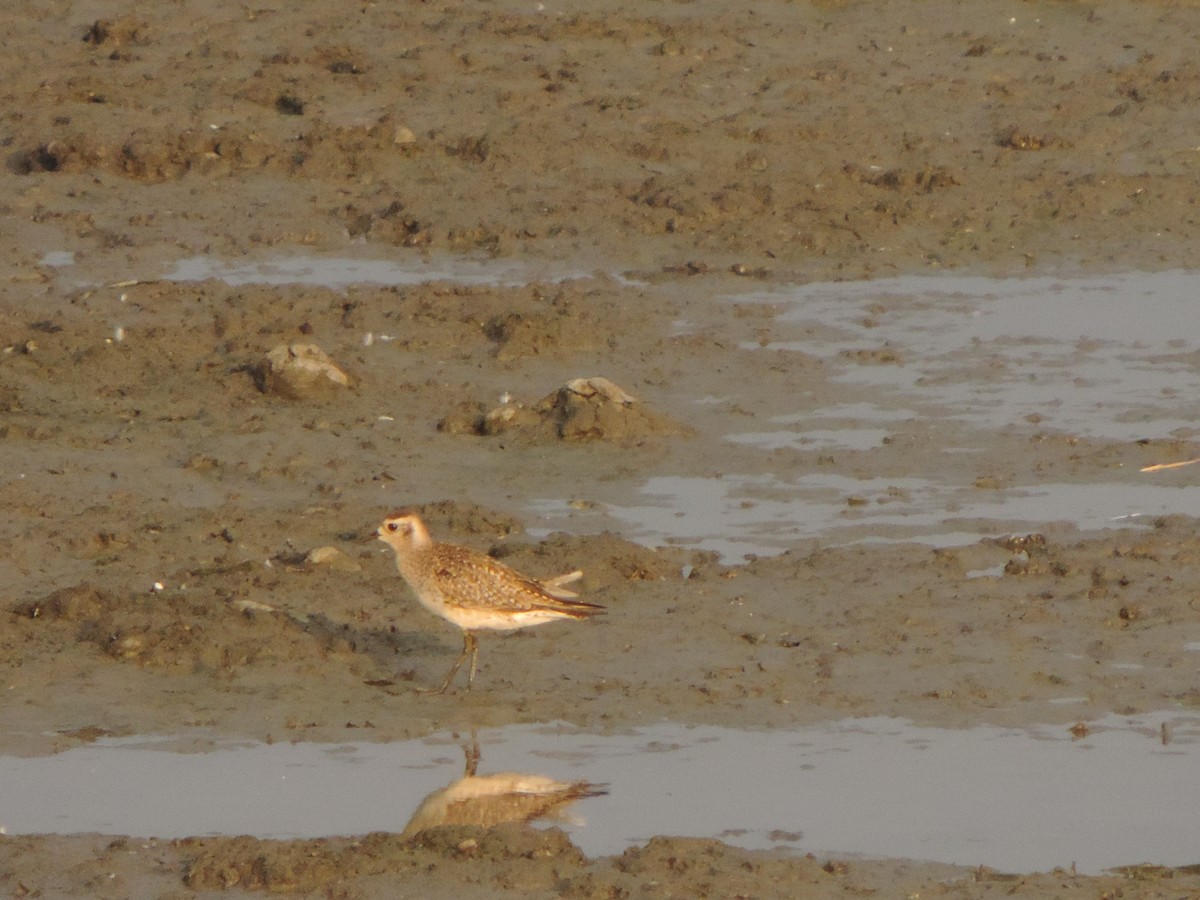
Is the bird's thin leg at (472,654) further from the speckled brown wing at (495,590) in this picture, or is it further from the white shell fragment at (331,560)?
the white shell fragment at (331,560)

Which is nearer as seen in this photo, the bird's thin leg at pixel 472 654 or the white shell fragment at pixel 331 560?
the bird's thin leg at pixel 472 654

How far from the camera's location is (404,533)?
9133 mm

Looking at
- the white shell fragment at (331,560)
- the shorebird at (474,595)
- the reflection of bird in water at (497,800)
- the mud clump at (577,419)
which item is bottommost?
the white shell fragment at (331,560)

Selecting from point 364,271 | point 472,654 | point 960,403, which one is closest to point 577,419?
point 960,403

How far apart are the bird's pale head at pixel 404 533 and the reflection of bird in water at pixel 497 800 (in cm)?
125

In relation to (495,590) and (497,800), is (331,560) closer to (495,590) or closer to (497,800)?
(495,590)

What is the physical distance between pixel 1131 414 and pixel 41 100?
8.22 metres

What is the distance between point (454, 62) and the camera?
16969 millimetres

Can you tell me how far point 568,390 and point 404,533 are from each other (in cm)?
253

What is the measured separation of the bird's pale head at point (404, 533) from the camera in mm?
9094

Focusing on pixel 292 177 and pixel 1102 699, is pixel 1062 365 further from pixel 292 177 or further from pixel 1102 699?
pixel 292 177

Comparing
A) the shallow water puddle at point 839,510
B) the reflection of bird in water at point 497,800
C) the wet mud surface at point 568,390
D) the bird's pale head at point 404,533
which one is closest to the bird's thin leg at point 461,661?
the wet mud surface at point 568,390

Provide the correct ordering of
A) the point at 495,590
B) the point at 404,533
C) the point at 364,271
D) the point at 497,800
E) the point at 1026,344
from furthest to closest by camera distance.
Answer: the point at 364,271 < the point at 1026,344 < the point at 404,533 < the point at 495,590 < the point at 497,800

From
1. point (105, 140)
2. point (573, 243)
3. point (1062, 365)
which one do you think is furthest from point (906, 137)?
point (105, 140)
